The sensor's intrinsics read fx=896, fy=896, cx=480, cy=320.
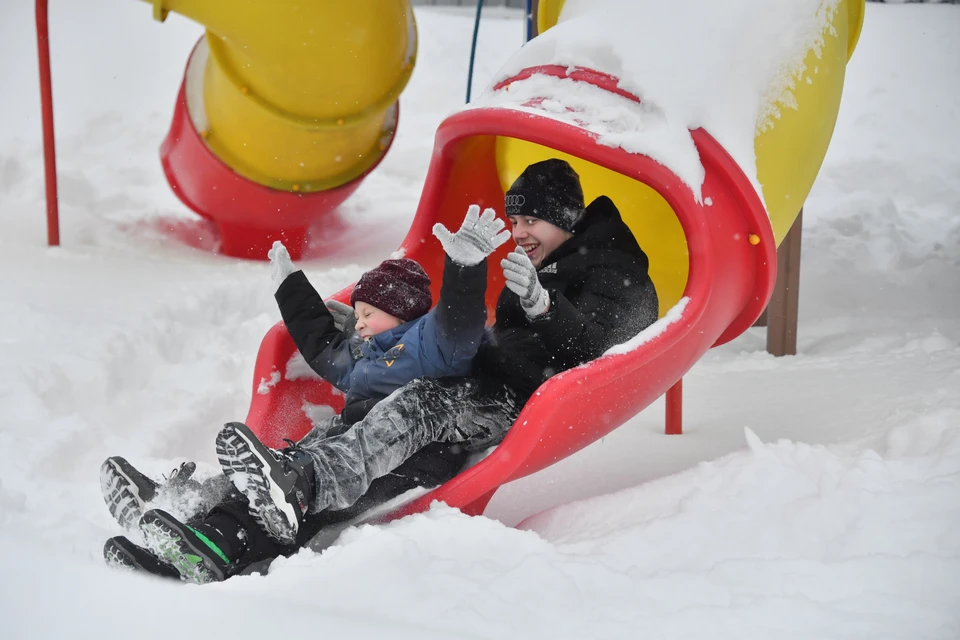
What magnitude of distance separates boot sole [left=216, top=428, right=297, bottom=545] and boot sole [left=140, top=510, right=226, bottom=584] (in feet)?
0.39

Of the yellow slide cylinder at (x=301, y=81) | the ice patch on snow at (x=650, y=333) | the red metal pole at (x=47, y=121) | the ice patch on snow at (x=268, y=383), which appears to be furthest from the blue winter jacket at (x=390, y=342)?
the red metal pole at (x=47, y=121)

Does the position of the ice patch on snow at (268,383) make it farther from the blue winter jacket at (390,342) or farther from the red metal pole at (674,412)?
the red metal pole at (674,412)

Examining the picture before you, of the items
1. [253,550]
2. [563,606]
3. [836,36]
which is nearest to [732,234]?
[836,36]

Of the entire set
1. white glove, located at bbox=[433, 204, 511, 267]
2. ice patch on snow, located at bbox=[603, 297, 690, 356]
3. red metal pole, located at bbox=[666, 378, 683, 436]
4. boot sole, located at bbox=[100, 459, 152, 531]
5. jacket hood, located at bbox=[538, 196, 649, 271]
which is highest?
white glove, located at bbox=[433, 204, 511, 267]

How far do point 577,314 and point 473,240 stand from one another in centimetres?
33

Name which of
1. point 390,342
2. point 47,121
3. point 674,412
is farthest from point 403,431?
point 47,121

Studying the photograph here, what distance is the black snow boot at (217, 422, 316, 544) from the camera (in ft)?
5.28

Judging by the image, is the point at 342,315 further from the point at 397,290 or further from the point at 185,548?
the point at 185,548

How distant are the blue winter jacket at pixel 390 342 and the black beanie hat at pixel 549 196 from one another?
1.50 ft

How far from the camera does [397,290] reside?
6.79 feet

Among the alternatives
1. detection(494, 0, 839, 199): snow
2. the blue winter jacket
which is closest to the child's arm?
the blue winter jacket

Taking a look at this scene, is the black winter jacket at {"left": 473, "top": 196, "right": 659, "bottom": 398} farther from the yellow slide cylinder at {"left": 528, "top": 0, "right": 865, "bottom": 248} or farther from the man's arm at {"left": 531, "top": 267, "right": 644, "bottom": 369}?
the yellow slide cylinder at {"left": 528, "top": 0, "right": 865, "bottom": 248}

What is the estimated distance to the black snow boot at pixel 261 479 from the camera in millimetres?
1610

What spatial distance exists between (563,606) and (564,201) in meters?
1.15
